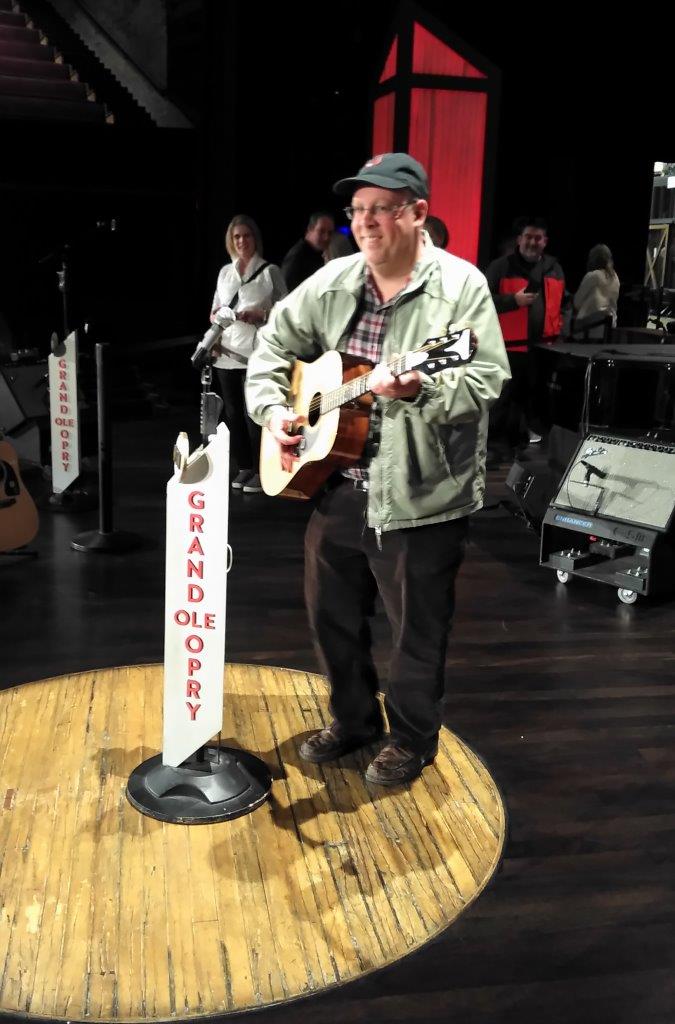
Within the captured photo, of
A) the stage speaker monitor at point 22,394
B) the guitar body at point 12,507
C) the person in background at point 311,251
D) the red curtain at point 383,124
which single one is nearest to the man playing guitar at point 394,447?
the guitar body at point 12,507

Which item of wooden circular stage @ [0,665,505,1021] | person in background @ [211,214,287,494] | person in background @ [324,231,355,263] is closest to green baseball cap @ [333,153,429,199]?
wooden circular stage @ [0,665,505,1021]

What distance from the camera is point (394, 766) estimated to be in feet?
9.52

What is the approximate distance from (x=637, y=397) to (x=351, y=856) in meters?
4.37

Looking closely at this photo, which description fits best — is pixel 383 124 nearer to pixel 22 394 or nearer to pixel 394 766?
pixel 22 394

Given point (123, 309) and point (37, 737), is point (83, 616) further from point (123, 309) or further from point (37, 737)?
point (123, 309)

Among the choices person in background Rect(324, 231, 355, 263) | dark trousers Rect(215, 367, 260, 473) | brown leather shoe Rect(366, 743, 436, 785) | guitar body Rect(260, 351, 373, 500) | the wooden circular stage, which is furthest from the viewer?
person in background Rect(324, 231, 355, 263)

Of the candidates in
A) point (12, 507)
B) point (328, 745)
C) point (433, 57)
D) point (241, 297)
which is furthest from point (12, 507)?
point (433, 57)

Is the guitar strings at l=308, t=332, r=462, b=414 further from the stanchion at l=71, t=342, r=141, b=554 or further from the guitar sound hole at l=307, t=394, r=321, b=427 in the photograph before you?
the stanchion at l=71, t=342, r=141, b=554

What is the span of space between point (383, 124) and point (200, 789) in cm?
694

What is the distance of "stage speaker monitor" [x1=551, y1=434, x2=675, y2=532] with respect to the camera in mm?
4496

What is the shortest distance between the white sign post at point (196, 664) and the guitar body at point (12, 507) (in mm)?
2114

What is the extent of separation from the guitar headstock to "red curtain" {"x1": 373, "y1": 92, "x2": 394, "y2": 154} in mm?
6429

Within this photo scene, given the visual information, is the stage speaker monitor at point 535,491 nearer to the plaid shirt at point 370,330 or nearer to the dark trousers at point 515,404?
the dark trousers at point 515,404

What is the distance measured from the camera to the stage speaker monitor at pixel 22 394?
254 inches
